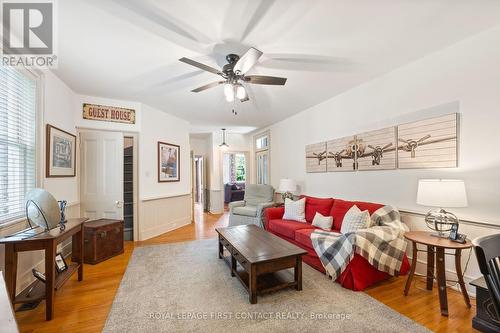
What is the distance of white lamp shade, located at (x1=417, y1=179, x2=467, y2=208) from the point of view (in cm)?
202

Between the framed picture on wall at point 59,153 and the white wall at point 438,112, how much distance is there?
13.8ft

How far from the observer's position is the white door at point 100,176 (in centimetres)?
385

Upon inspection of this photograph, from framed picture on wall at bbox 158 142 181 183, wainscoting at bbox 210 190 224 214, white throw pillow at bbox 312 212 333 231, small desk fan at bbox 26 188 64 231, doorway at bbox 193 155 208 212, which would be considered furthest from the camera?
doorway at bbox 193 155 208 212

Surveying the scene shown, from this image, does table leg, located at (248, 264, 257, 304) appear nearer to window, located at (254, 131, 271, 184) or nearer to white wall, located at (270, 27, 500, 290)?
white wall, located at (270, 27, 500, 290)

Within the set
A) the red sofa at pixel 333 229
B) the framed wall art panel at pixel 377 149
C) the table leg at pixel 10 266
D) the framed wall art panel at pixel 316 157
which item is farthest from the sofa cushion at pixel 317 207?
the table leg at pixel 10 266

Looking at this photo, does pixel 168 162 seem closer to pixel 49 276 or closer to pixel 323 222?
pixel 49 276

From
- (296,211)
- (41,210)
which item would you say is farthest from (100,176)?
(296,211)

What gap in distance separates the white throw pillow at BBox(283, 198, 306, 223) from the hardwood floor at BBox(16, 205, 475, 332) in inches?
61.0

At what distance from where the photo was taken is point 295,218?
392 cm

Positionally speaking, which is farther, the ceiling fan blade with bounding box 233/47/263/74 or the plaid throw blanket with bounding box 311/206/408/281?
the plaid throw blanket with bounding box 311/206/408/281

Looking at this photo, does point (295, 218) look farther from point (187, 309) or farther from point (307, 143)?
point (187, 309)

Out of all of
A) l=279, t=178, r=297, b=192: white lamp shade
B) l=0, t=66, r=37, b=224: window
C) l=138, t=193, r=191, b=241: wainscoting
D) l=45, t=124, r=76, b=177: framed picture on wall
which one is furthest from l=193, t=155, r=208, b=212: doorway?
l=0, t=66, r=37, b=224: window

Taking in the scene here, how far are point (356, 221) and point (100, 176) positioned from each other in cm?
409

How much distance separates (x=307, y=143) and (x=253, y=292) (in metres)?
3.19
